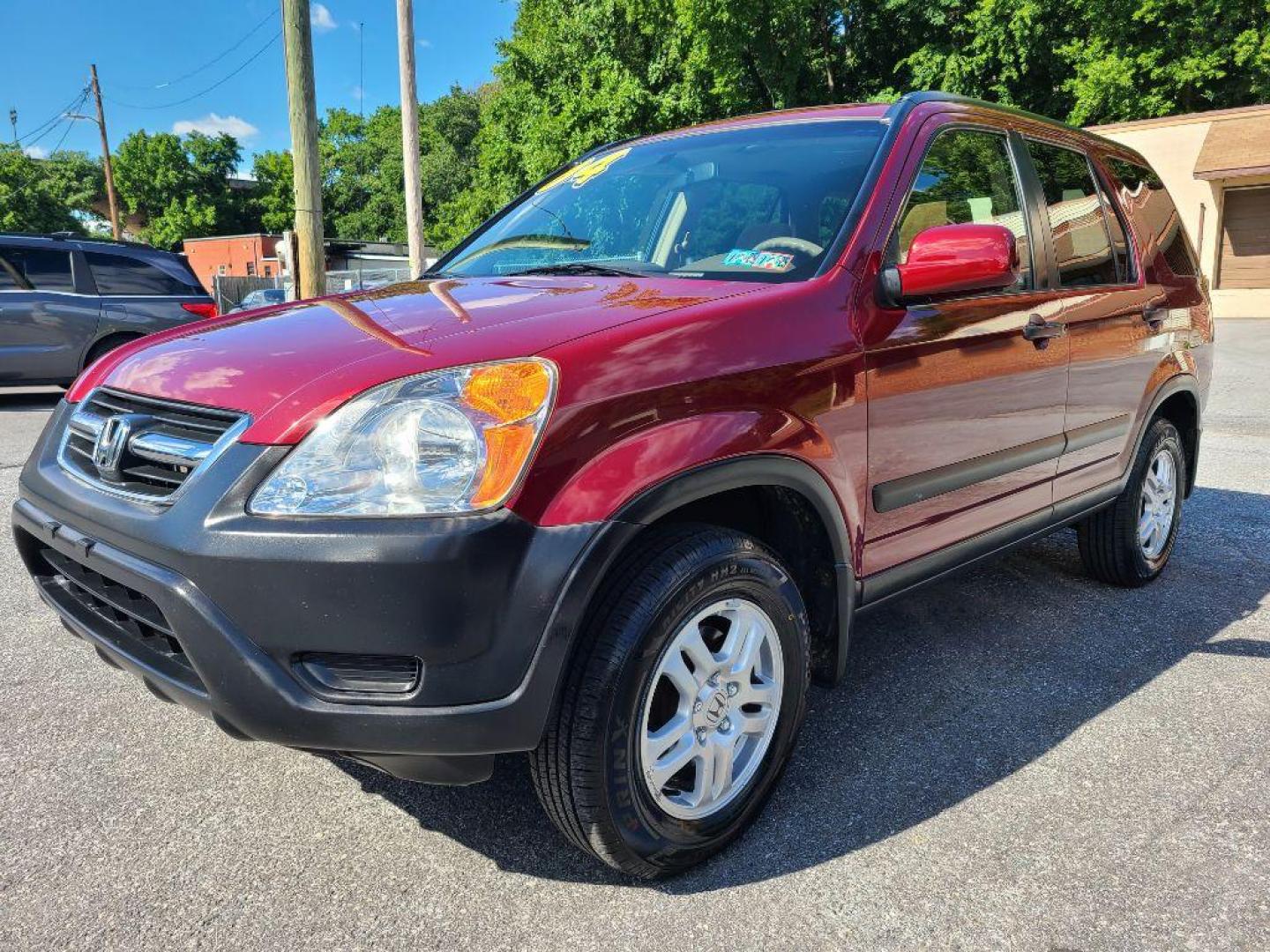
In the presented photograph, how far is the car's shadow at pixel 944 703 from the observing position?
2.33 meters

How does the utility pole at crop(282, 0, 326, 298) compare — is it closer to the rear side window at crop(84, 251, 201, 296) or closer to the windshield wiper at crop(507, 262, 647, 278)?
the rear side window at crop(84, 251, 201, 296)

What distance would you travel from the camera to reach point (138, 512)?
196cm

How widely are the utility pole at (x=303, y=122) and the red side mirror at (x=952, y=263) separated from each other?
7527 millimetres

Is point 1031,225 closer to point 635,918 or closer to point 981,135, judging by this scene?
point 981,135

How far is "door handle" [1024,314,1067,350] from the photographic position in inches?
121

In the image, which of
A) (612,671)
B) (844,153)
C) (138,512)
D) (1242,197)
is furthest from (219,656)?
(1242,197)

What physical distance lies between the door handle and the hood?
1.16m

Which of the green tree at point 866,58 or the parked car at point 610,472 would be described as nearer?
the parked car at point 610,472

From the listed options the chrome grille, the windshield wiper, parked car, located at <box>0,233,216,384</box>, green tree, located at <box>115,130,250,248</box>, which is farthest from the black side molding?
green tree, located at <box>115,130,250,248</box>

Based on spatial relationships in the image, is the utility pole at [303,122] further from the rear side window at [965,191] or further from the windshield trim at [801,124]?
the rear side window at [965,191]

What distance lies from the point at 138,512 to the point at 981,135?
2735mm

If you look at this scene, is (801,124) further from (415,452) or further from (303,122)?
(303,122)

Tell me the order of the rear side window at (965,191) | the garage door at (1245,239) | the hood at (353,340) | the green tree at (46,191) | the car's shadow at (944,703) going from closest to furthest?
the hood at (353,340), the car's shadow at (944,703), the rear side window at (965,191), the garage door at (1245,239), the green tree at (46,191)

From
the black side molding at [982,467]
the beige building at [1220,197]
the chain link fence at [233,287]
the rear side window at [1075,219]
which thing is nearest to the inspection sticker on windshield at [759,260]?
the black side molding at [982,467]
